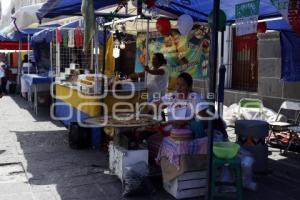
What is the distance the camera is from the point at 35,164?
20.2 feet

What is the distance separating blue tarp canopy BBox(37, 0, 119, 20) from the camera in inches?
244

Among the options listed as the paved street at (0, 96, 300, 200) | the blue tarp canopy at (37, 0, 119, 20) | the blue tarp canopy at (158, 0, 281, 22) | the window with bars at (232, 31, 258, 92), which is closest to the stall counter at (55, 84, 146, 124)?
the paved street at (0, 96, 300, 200)

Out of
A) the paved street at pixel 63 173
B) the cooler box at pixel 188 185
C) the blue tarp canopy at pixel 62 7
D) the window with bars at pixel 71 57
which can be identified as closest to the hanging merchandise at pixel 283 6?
the cooler box at pixel 188 185

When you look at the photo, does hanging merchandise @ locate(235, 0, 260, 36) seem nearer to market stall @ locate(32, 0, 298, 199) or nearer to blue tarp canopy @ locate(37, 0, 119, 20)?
market stall @ locate(32, 0, 298, 199)

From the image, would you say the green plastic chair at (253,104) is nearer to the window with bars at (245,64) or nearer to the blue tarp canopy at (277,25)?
the window with bars at (245,64)

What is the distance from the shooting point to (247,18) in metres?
4.39

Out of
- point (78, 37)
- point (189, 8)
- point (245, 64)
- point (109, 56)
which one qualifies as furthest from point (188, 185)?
point (245, 64)

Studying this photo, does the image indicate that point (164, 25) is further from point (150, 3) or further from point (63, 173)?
point (63, 173)

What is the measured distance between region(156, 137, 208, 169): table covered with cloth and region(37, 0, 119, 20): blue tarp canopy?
2.85 meters

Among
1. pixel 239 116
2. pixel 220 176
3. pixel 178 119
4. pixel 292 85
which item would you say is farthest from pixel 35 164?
pixel 292 85

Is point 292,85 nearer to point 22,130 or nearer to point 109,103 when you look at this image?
point 109,103

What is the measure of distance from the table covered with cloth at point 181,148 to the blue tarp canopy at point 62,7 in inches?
112

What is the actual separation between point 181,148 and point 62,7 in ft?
11.9

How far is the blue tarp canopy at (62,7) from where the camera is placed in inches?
244
